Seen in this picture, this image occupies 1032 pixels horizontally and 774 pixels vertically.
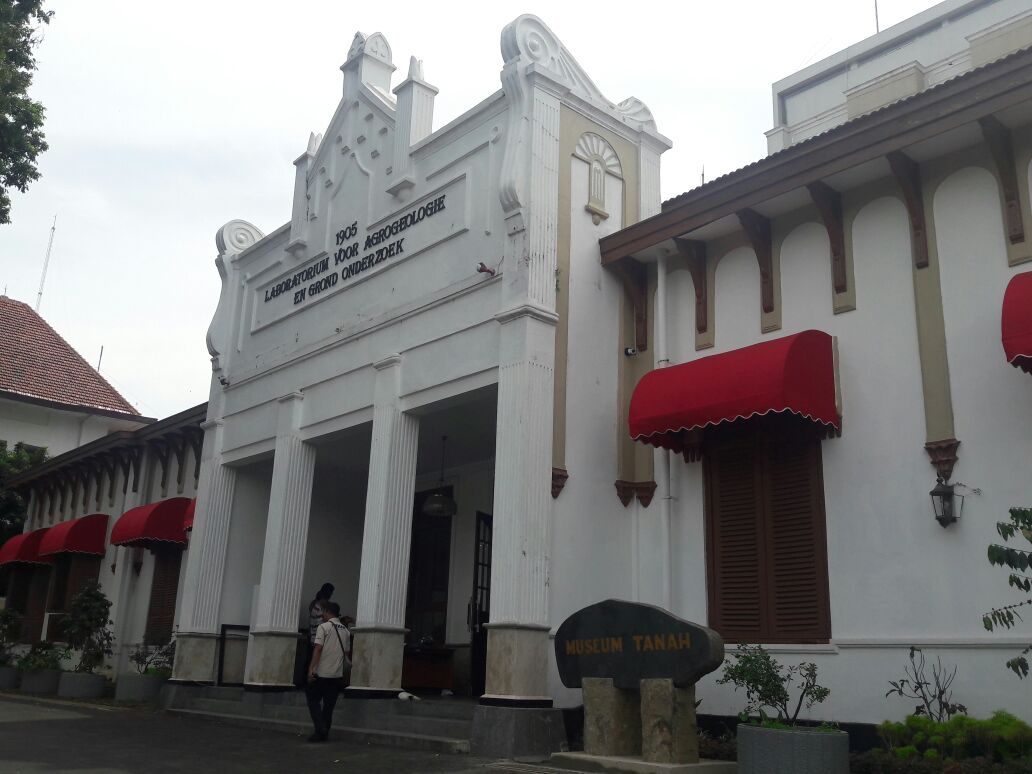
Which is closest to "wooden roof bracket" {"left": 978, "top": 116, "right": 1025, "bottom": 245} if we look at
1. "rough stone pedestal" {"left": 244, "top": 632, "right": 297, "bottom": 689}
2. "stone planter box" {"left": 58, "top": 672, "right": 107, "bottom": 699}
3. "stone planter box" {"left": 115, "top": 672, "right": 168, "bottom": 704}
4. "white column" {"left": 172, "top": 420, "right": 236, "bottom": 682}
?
"rough stone pedestal" {"left": 244, "top": 632, "right": 297, "bottom": 689}

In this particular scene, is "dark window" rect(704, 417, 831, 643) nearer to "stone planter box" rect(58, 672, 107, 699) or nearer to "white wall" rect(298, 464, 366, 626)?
"white wall" rect(298, 464, 366, 626)

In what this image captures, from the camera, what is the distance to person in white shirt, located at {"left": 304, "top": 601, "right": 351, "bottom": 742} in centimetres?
1208


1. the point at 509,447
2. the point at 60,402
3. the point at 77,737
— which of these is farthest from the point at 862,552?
the point at 60,402

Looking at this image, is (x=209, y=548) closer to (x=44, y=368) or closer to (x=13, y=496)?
(x=13, y=496)

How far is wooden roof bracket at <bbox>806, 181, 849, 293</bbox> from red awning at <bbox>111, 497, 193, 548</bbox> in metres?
14.8

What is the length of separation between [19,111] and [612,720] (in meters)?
11.4

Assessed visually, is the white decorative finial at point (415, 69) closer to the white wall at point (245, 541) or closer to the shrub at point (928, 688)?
the white wall at point (245, 541)

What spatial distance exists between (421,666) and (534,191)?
26.4 ft

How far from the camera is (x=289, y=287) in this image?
18.1 metres

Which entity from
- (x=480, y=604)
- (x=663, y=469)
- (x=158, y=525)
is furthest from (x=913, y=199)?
(x=158, y=525)

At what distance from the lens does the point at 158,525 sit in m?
21.0

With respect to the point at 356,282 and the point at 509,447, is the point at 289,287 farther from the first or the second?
the point at 509,447

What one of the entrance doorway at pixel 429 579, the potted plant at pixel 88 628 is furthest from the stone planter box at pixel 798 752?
the potted plant at pixel 88 628

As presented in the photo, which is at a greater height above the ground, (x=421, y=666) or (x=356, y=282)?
(x=356, y=282)
